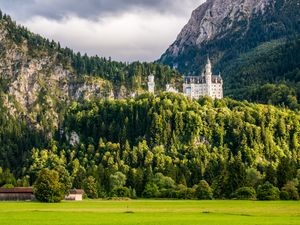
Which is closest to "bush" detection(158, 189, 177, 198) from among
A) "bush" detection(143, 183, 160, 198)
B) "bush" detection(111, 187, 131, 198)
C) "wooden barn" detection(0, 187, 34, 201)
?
"bush" detection(143, 183, 160, 198)

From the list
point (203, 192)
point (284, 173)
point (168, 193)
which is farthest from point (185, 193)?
point (284, 173)

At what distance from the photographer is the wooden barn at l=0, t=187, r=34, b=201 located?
563 ft

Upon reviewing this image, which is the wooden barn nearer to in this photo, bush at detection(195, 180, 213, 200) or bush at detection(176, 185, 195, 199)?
bush at detection(176, 185, 195, 199)

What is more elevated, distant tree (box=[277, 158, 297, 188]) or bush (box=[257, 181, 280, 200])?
distant tree (box=[277, 158, 297, 188])

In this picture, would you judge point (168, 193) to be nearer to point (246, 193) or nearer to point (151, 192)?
point (151, 192)

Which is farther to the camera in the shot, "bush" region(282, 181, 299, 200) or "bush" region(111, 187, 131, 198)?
"bush" region(111, 187, 131, 198)

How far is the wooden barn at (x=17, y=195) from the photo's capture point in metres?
172

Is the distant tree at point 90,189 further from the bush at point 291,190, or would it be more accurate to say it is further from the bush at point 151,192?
the bush at point 291,190

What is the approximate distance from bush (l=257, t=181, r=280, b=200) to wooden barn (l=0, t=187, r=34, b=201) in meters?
59.3

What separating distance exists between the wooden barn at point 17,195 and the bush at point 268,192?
59.3 metres

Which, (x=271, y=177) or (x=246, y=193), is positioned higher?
(x=271, y=177)

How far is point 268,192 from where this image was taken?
16662 centimetres

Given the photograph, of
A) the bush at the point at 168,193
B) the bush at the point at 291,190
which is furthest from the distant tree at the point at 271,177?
the bush at the point at 168,193

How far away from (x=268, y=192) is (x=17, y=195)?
6527 cm
